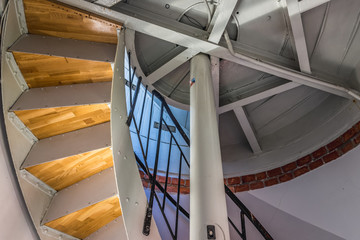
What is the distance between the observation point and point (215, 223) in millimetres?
1339

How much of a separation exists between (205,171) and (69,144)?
2.90 feet

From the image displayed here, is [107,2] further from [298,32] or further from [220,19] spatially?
[298,32]

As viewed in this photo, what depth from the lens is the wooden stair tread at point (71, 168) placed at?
1.59 m

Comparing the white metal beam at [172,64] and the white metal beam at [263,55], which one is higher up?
the white metal beam at [263,55]

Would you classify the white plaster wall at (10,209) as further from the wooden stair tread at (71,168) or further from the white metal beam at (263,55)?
the white metal beam at (263,55)

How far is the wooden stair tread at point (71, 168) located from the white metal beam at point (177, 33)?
3.62 feet

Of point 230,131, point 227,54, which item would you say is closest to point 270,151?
point 230,131

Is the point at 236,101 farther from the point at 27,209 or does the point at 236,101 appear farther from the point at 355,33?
the point at 27,209

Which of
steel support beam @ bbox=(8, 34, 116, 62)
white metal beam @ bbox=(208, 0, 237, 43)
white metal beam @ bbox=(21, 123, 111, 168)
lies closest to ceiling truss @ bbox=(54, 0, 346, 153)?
white metal beam @ bbox=(208, 0, 237, 43)

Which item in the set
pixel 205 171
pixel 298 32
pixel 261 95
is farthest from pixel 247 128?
pixel 205 171

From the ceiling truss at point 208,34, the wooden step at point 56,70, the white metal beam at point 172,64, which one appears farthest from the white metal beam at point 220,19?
the wooden step at point 56,70

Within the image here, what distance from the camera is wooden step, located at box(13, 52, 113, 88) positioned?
66.4 inches

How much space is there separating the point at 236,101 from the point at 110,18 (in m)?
1.54

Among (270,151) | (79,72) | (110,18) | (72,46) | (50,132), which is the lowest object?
(50,132)
